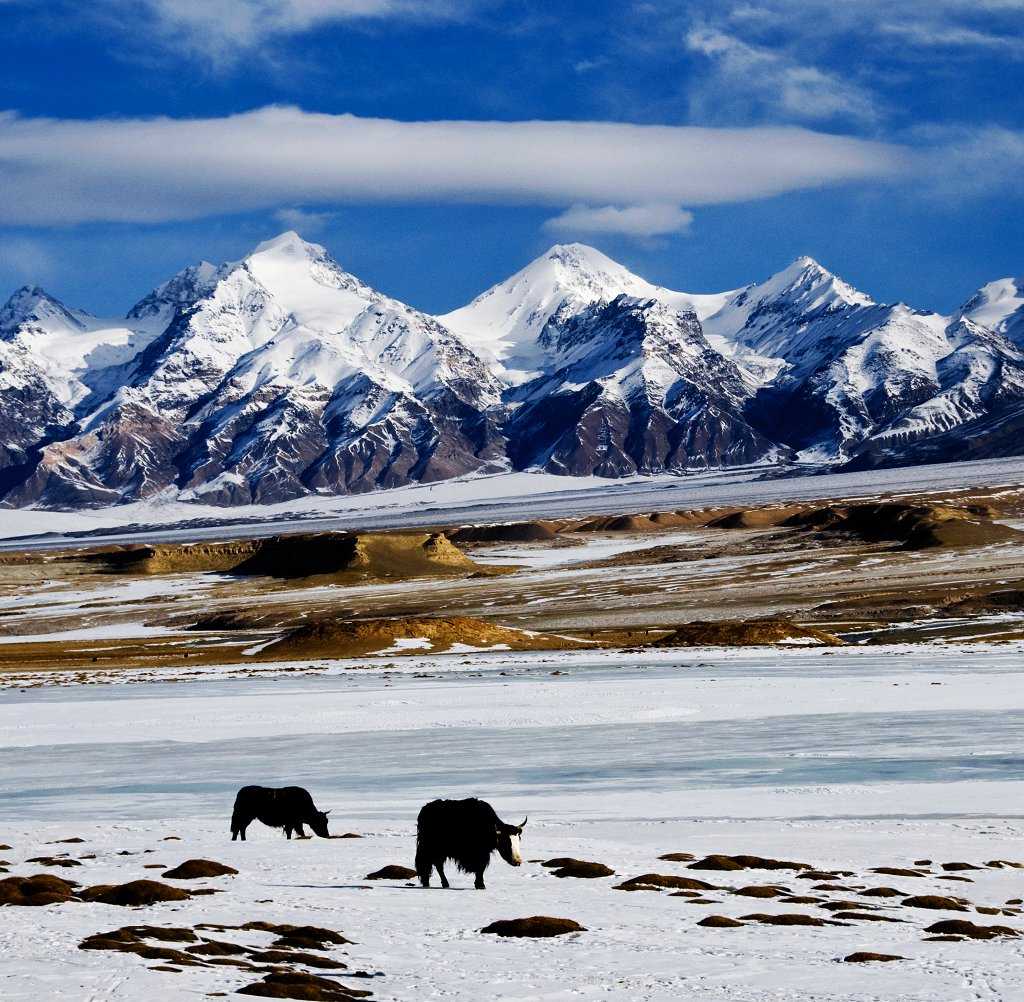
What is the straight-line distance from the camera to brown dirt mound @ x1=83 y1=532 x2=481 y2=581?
158375mm

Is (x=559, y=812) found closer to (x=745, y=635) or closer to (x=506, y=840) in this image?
(x=506, y=840)

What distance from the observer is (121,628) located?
11412 cm

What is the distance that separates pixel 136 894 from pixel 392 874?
148 inches

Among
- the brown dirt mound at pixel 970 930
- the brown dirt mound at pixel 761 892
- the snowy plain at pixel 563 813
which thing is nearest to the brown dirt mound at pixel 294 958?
the snowy plain at pixel 563 813

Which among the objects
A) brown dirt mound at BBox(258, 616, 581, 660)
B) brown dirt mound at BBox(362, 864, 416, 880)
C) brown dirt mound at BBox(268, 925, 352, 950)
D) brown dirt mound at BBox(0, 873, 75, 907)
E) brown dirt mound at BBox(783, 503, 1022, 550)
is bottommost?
brown dirt mound at BBox(362, 864, 416, 880)

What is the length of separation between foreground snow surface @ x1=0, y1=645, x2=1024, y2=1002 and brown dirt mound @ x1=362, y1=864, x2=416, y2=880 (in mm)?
266

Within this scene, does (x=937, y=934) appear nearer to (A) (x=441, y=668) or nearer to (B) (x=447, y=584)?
(A) (x=441, y=668)

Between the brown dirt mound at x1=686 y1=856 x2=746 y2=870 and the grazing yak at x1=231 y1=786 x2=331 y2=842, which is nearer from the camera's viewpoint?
the brown dirt mound at x1=686 y1=856 x2=746 y2=870

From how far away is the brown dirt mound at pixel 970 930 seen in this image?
55.5 feet

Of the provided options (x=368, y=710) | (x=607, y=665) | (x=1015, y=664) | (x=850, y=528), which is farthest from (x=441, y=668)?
(x=850, y=528)

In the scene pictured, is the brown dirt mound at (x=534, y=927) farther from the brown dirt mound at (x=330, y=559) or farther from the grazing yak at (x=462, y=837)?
the brown dirt mound at (x=330, y=559)

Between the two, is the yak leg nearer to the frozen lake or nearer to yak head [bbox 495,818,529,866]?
the frozen lake

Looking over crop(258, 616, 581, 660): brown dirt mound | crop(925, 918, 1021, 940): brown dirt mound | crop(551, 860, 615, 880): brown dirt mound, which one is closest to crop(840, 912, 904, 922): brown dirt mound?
crop(925, 918, 1021, 940): brown dirt mound

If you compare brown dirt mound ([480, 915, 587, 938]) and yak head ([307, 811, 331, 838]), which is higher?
yak head ([307, 811, 331, 838])
